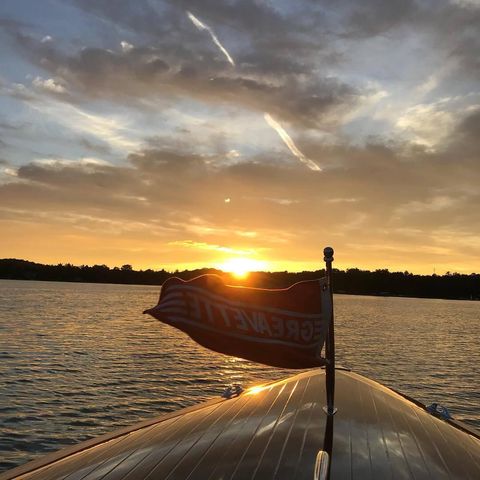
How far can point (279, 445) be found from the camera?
604cm

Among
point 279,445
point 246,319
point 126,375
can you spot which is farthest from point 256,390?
point 126,375

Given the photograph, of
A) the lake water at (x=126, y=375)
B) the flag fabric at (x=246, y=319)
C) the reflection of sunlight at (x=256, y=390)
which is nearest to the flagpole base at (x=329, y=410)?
the flag fabric at (x=246, y=319)

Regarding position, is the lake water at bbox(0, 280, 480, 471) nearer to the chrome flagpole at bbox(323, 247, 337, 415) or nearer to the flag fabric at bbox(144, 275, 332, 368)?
the chrome flagpole at bbox(323, 247, 337, 415)

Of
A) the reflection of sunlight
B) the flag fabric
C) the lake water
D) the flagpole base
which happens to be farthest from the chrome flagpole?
the lake water

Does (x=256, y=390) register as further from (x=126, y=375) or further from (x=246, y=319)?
(x=126, y=375)

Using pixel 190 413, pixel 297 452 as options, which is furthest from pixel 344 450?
pixel 190 413

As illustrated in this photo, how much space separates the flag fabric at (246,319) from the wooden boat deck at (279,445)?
3.18ft

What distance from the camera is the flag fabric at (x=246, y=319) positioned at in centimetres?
614

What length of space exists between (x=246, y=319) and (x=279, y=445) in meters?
1.47

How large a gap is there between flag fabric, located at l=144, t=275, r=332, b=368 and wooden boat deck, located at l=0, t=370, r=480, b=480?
0.97 metres

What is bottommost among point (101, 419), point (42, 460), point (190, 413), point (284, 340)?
point (101, 419)

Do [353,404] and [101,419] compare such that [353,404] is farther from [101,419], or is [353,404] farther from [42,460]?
[101,419]

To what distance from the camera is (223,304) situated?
20.3ft

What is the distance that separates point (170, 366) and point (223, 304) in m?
29.6
